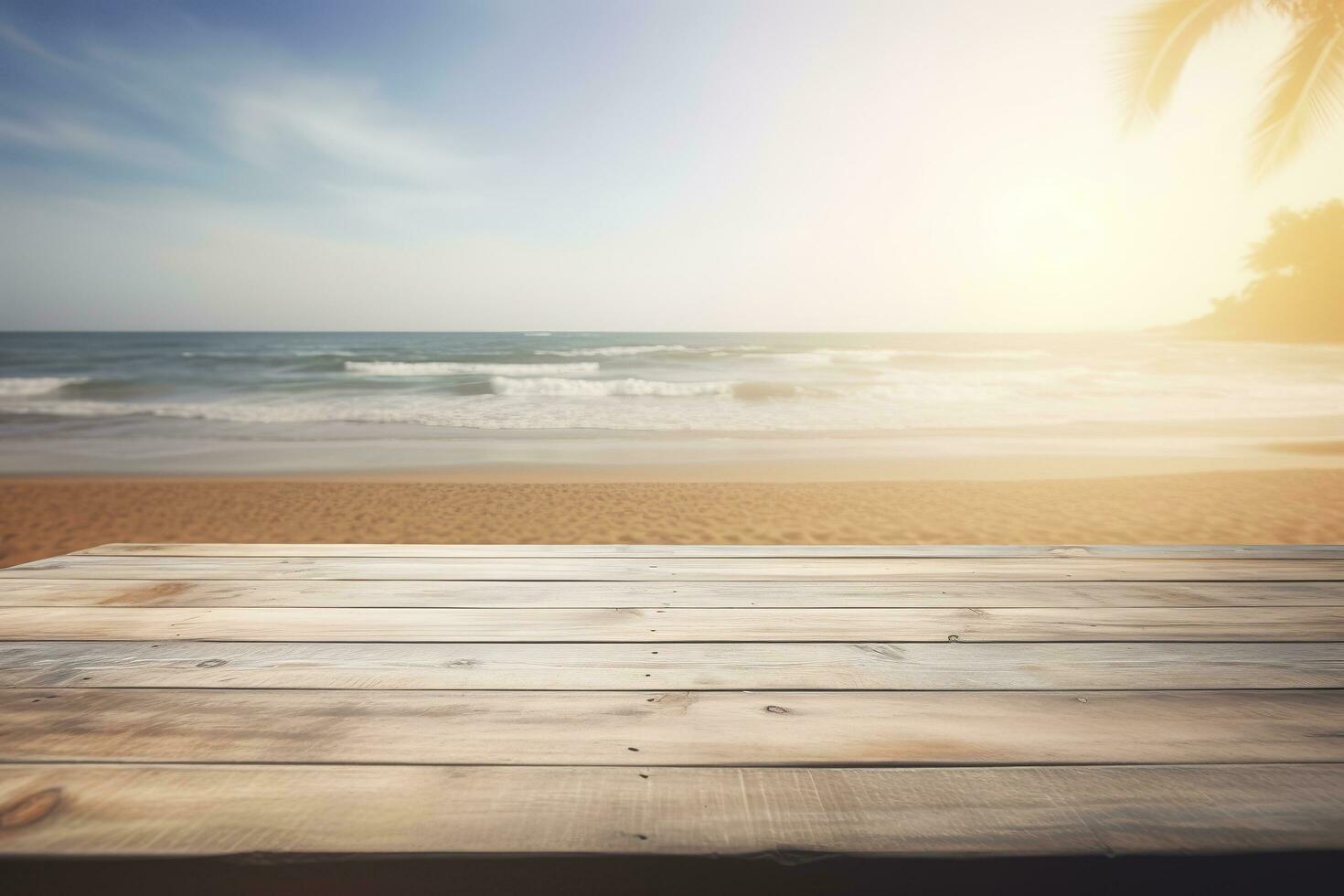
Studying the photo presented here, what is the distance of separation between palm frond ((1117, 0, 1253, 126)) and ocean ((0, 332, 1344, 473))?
4.34m

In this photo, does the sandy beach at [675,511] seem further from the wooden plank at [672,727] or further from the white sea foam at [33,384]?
the white sea foam at [33,384]

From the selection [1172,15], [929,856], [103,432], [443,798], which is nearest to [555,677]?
[443,798]

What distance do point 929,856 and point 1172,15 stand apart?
30.2 feet

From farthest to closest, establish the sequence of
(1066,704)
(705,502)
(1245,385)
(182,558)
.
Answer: (1245,385)
(705,502)
(182,558)
(1066,704)

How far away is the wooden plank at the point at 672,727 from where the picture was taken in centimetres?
89

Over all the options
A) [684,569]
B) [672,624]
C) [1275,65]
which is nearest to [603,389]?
[1275,65]

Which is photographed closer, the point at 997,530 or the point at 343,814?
the point at 343,814

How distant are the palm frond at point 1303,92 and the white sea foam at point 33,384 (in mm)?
26455

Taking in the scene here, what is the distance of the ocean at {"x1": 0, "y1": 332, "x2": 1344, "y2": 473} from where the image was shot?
913cm

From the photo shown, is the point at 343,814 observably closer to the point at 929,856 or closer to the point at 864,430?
the point at 929,856

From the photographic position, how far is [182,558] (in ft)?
6.09

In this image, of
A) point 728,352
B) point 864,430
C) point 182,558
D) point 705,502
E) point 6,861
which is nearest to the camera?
point 6,861

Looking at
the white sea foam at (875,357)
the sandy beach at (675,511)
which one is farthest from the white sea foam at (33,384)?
the white sea foam at (875,357)

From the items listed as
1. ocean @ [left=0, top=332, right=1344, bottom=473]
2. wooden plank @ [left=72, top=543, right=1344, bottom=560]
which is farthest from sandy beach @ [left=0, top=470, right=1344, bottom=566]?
wooden plank @ [left=72, top=543, right=1344, bottom=560]
